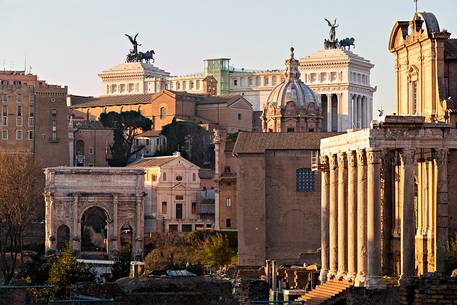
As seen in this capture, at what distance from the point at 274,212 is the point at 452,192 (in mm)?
23481

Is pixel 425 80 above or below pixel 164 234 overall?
above

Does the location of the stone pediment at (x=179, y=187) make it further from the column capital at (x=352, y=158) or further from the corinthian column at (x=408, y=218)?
the corinthian column at (x=408, y=218)

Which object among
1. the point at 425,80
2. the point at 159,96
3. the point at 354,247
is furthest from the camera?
the point at 159,96

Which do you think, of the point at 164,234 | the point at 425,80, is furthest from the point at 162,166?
the point at 425,80

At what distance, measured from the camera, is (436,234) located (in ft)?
149

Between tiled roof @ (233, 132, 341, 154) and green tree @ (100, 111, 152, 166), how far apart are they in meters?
37.5

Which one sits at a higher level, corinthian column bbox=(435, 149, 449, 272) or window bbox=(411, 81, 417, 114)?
window bbox=(411, 81, 417, 114)

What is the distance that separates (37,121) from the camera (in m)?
106

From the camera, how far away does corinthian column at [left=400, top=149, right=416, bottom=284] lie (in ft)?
141

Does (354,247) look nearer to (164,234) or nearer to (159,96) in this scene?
(164,234)

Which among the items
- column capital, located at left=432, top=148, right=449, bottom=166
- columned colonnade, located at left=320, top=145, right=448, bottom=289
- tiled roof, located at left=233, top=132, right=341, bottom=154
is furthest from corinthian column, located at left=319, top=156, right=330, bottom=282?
tiled roof, located at left=233, top=132, right=341, bottom=154

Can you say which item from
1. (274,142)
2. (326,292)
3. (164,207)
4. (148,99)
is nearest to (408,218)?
(326,292)

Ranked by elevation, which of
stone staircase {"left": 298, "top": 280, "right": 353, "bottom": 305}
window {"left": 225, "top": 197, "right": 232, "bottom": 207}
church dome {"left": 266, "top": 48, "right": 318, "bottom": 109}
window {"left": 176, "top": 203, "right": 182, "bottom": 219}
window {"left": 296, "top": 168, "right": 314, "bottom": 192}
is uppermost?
church dome {"left": 266, "top": 48, "right": 318, "bottom": 109}

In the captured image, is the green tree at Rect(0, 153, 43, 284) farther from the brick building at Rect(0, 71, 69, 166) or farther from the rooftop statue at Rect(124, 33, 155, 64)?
the rooftop statue at Rect(124, 33, 155, 64)
